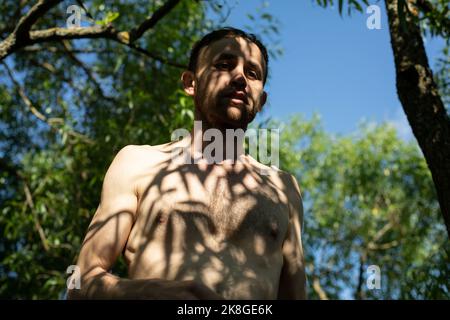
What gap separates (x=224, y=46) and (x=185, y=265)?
1150mm

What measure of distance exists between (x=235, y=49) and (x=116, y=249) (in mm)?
1130

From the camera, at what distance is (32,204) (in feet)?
24.7

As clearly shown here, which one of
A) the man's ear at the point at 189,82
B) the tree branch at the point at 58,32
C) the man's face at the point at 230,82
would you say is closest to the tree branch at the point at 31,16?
the tree branch at the point at 58,32

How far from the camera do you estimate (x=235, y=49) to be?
279cm

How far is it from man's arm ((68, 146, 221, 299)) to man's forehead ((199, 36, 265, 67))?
2.01ft

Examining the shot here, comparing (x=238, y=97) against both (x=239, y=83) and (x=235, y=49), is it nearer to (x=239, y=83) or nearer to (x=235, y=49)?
(x=239, y=83)

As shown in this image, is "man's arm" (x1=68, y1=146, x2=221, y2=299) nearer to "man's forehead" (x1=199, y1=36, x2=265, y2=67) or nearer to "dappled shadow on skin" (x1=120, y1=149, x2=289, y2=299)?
"dappled shadow on skin" (x1=120, y1=149, x2=289, y2=299)

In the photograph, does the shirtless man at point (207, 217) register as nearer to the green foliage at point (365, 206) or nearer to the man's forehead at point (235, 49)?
the man's forehead at point (235, 49)

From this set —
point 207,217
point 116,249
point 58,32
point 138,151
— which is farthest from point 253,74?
point 58,32

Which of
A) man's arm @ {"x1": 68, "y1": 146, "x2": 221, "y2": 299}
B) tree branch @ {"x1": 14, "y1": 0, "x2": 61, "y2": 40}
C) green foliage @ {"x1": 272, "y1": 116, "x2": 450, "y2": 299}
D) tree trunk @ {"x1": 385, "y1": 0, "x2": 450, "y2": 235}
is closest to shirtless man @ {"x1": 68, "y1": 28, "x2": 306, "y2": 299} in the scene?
man's arm @ {"x1": 68, "y1": 146, "x2": 221, "y2": 299}
